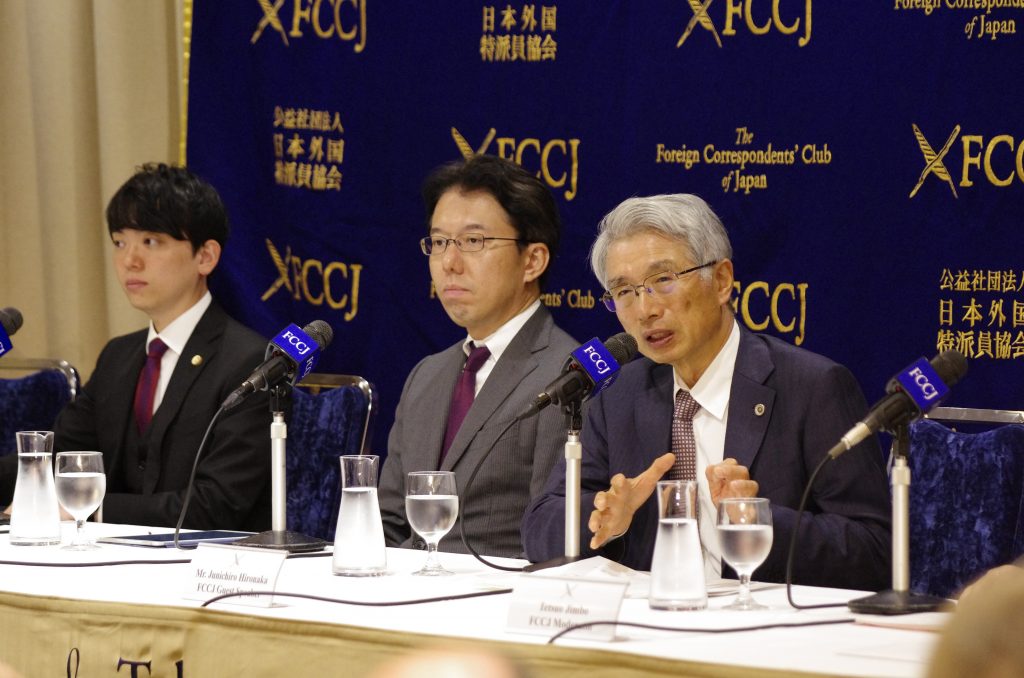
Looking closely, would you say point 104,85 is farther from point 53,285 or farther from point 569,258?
point 569,258

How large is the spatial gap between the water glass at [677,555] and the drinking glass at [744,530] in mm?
50

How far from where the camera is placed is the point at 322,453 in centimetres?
390

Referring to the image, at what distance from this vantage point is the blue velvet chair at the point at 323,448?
389 cm

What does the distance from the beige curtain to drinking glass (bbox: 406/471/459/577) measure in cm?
267

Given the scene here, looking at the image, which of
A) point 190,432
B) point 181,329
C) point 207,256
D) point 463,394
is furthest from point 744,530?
point 207,256

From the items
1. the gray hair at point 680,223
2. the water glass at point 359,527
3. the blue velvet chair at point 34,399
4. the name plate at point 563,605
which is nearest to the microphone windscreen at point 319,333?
the water glass at point 359,527

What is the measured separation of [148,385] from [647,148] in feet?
5.28

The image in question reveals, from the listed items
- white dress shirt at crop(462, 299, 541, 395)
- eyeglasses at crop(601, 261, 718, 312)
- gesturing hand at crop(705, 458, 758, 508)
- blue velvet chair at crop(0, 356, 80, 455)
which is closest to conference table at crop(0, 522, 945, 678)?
gesturing hand at crop(705, 458, 758, 508)

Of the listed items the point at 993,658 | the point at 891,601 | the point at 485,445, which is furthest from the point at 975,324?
the point at 993,658

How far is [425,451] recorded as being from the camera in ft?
11.7

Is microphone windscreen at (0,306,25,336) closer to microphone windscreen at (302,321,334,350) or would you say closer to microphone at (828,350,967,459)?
microphone windscreen at (302,321,334,350)

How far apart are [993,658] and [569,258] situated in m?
3.23

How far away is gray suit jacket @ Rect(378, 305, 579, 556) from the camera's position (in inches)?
132

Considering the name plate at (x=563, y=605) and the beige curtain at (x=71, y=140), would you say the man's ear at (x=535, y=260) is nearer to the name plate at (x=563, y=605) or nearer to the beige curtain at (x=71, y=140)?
the beige curtain at (x=71, y=140)
